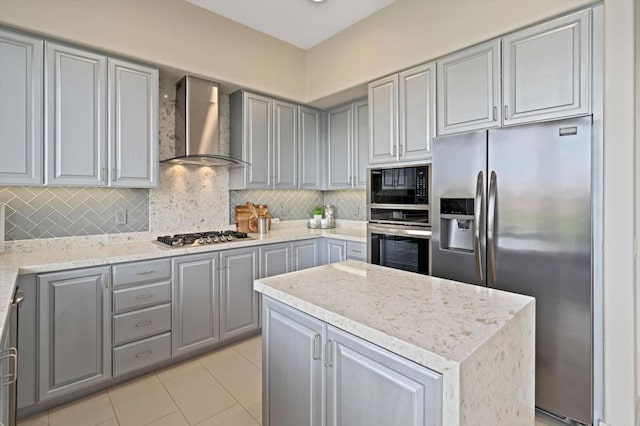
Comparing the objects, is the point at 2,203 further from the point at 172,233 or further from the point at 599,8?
the point at 599,8

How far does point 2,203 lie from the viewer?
2.33 metres

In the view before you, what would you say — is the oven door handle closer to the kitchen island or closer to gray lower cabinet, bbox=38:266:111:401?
the kitchen island

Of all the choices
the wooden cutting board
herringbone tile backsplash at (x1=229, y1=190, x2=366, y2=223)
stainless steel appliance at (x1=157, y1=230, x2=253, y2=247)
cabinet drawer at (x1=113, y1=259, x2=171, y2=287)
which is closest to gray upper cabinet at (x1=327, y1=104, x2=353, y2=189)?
herringbone tile backsplash at (x1=229, y1=190, x2=366, y2=223)

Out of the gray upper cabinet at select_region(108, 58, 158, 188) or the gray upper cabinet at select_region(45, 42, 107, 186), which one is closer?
the gray upper cabinet at select_region(45, 42, 107, 186)

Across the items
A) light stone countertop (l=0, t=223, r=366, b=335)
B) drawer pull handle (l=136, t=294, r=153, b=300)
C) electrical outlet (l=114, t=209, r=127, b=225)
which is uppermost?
electrical outlet (l=114, t=209, r=127, b=225)

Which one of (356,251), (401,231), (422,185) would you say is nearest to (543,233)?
(422,185)

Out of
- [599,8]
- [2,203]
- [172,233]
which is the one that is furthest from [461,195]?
[2,203]

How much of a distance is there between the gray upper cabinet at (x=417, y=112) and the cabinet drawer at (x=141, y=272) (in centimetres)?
216

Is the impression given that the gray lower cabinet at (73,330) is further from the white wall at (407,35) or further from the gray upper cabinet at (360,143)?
the white wall at (407,35)

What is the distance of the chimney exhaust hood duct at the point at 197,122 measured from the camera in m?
3.02

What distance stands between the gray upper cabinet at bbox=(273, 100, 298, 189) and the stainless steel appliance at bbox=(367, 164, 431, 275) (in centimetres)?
104

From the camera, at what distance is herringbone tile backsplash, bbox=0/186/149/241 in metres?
2.43

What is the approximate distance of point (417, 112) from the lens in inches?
109

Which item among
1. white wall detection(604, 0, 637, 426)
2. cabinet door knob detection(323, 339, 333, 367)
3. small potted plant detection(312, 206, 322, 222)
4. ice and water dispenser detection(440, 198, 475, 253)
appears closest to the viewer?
cabinet door knob detection(323, 339, 333, 367)
